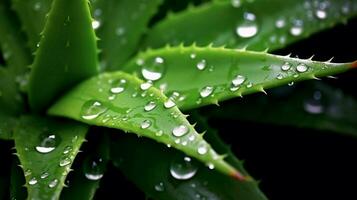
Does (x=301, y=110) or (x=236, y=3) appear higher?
(x=236, y=3)

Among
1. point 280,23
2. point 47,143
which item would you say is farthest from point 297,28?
point 47,143

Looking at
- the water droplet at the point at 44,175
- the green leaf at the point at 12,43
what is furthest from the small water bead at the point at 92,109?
the green leaf at the point at 12,43

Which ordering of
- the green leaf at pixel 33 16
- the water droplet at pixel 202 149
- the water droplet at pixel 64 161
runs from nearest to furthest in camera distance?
1. the water droplet at pixel 202 149
2. the water droplet at pixel 64 161
3. the green leaf at pixel 33 16

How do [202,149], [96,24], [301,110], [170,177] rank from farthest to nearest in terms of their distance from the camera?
[301,110]
[96,24]
[170,177]
[202,149]

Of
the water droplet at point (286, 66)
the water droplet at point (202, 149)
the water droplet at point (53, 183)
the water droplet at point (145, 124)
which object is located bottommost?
the water droplet at point (53, 183)

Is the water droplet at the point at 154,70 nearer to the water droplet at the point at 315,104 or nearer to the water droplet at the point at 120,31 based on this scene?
the water droplet at the point at 120,31

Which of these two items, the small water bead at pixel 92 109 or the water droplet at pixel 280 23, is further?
the water droplet at pixel 280 23

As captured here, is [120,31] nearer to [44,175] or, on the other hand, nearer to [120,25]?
[120,25]
